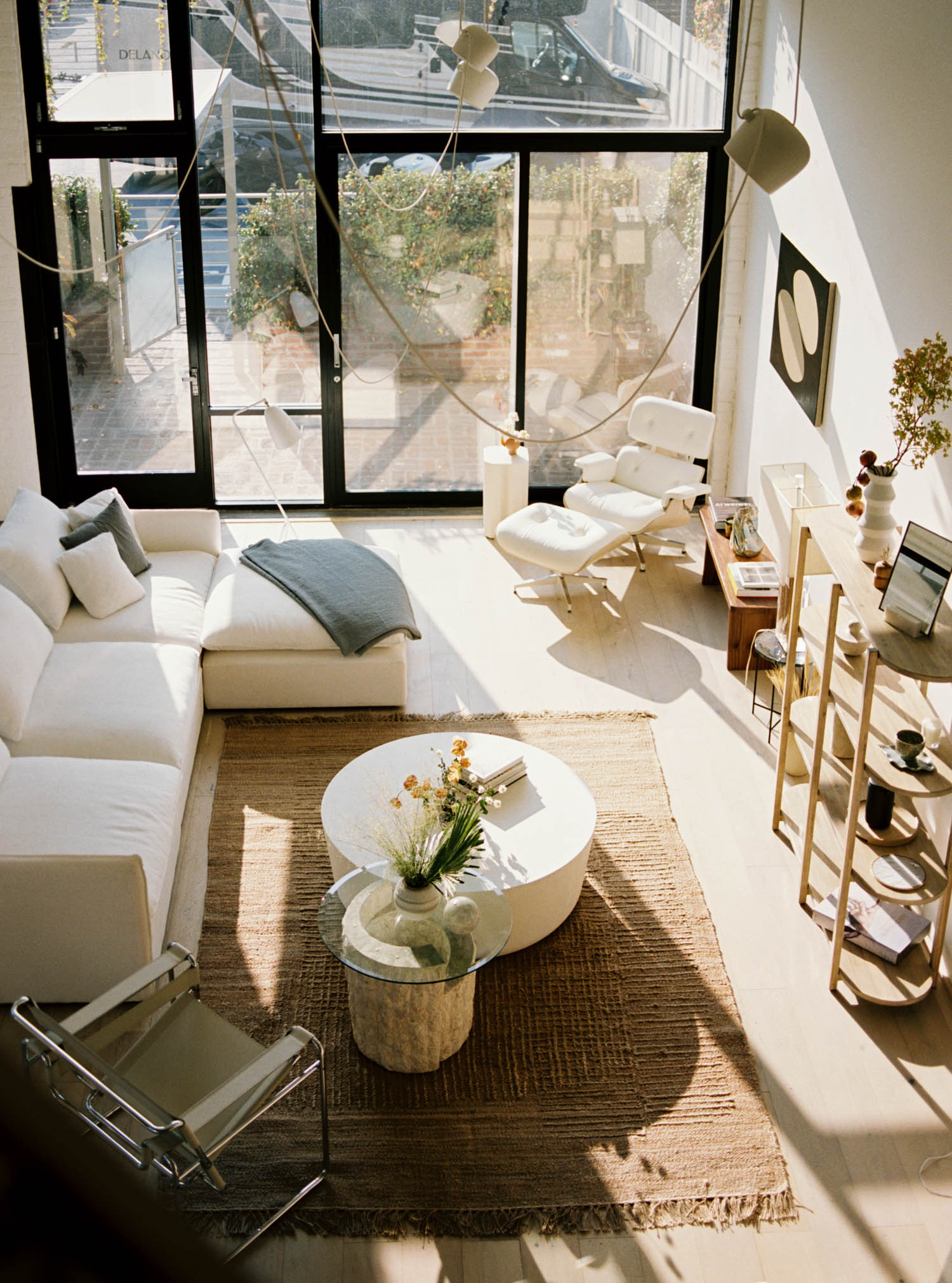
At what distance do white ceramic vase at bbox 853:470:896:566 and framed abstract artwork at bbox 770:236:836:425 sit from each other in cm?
181

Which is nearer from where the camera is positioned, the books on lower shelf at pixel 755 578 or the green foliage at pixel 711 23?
Result: the books on lower shelf at pixel 755 578

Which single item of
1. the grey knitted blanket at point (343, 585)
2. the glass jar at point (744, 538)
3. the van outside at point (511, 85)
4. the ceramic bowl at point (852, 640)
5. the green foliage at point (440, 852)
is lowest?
the grey knitted blanket at point (343, 585)

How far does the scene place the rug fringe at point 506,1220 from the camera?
3.01 meters

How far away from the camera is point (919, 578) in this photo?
10.9ft

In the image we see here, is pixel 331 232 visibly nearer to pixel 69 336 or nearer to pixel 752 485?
pixel 69 336

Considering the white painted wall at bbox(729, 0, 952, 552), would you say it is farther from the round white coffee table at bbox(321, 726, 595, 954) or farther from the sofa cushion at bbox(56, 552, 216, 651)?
the sofa cushion at bbox(56, 552, 216, 651)

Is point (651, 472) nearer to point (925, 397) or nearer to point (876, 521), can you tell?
point (925, 397)

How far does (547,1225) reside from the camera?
3.02 meters

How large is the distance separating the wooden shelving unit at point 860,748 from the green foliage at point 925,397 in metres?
0.33

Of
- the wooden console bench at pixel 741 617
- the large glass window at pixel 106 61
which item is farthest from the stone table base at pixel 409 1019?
the large glass window at pixel 106 61

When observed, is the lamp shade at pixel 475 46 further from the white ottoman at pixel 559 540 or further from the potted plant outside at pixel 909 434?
the white ottoman at pixel 559 540

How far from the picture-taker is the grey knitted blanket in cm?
527

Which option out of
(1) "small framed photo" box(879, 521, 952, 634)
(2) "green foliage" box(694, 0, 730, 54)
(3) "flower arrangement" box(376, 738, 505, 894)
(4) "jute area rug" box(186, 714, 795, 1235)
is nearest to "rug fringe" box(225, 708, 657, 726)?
(4) "jute area rug" box(186, 714, 795, 1235)

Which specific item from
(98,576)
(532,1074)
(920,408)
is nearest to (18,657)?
(98,576)
